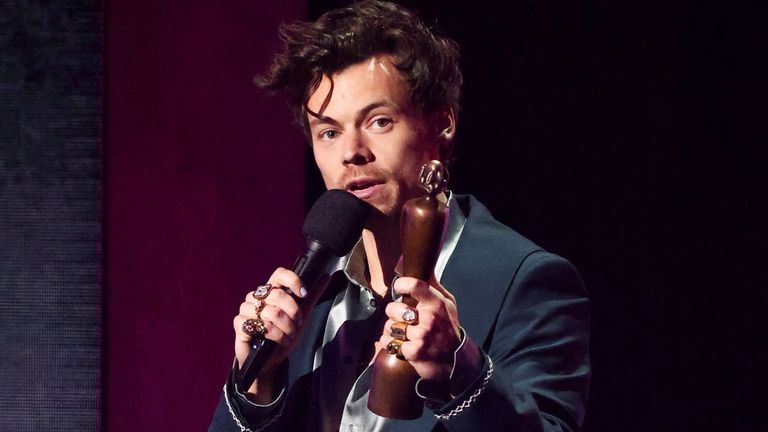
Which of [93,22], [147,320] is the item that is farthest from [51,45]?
[147,320]

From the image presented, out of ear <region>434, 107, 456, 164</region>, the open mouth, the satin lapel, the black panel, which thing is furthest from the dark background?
the open mouth

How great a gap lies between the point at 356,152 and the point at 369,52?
0.19 m

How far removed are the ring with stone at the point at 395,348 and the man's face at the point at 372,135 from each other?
398 millimetres

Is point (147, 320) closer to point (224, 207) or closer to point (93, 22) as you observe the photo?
point (224, 207)

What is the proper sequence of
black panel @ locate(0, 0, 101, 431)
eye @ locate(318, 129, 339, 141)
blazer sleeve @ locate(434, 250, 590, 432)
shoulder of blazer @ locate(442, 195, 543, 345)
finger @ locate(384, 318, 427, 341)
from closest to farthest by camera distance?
1. finger @ locate(384, 318, 427, 341)
2. blazer sleeve @ locate(434, 250, 590, 432)
3. shoulder of blazer @ locate(442, 195, 543, 345)
4. eye @ locate(318, 129, 339, 141)
5. black panel @ locate(0, 0, 101, 431)

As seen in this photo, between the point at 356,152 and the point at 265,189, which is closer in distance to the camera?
the point at 356,152

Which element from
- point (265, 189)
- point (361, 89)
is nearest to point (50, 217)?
point (265, 189)

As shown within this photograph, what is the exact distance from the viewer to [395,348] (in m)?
1.01

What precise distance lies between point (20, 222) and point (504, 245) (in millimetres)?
1018

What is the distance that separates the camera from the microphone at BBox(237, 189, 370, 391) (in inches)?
47.3

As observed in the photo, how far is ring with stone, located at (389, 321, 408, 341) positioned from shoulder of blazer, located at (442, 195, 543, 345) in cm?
33

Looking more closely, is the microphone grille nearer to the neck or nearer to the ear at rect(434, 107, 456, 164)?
the neck

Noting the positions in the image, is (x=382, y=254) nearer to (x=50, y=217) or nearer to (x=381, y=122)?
(x=381, y=122)

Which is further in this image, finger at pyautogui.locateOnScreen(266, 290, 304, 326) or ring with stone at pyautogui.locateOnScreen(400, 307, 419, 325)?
finger at pyautogui.locateOnScreen(266, 290, 304, 326)
